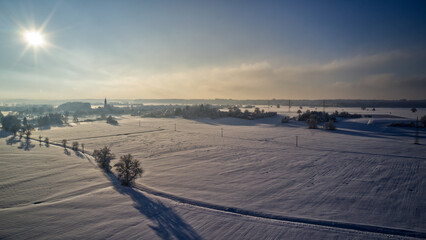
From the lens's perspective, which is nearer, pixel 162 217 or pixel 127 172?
pixel 162 217

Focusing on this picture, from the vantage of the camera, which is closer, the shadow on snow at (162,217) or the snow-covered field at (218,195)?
the shadow on snow at (162,217)

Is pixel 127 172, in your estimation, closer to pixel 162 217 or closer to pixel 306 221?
pixel 162 217

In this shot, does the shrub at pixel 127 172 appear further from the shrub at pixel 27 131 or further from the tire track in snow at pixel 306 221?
the shrub at pixel 27 131

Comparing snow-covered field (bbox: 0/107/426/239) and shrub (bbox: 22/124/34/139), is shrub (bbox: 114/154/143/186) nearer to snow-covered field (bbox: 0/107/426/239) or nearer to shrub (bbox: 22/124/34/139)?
snow-covered field (bbox: 0/107/426/239)

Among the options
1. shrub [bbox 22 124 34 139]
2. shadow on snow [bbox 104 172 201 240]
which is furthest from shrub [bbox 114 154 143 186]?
shrub [bbox 22 124 34 139]

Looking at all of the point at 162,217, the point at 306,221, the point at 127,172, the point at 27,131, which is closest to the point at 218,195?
the point at 162,217

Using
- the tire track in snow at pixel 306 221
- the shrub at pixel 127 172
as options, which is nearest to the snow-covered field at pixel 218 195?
the tire track in snow at pixel 306 221

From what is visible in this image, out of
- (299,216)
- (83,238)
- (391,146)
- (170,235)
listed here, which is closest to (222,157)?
(299,216)

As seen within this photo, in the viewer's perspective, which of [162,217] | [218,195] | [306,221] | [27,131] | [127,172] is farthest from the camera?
[27,131]

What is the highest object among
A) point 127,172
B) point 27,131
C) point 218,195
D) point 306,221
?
point 27,131

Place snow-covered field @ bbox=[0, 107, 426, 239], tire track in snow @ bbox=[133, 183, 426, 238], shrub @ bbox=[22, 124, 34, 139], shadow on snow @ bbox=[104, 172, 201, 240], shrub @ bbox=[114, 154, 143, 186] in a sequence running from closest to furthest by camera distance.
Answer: shadow on snow @ bbox=[104, 172, 201, 240] < tire track in snow @ bbox=[133, 183, 426, 238] < snow-covered field @ bbox=[0, 107, 426, 239] < shrub @ bbox=[114, 154, 143, 186] < shrub @ bbox=[22, 124, 34, 139]
